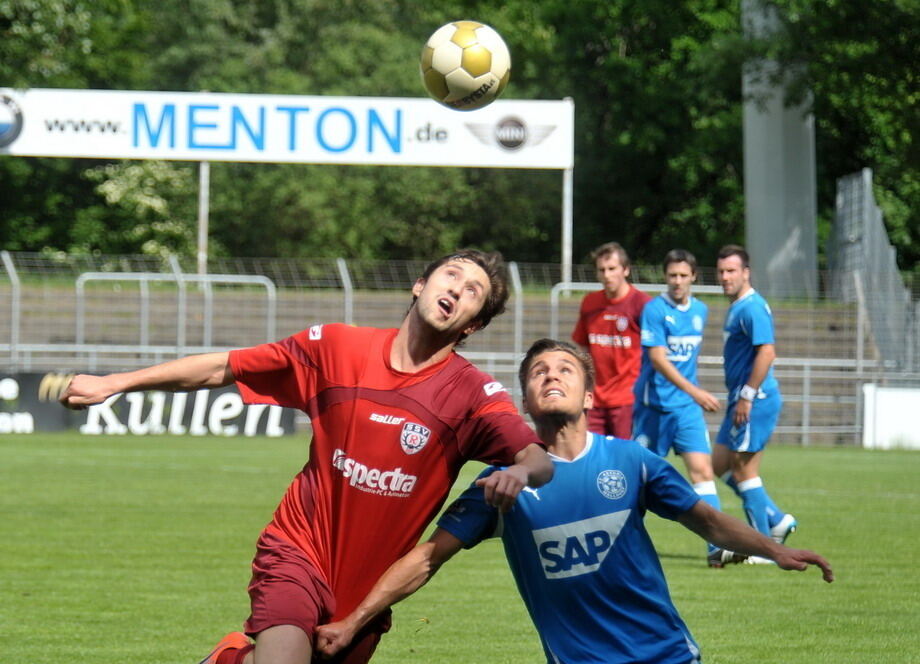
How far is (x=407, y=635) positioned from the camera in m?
7.27

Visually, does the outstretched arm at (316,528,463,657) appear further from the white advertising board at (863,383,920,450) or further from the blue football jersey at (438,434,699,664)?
the white advertising board at (863,383,920,450)

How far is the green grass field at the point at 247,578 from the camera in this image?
6.88 meters

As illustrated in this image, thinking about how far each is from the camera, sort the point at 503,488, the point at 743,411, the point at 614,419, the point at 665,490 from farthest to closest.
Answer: the point at 614,419 → the point at 743,411 → the point at 665,490 → the point at 503,488

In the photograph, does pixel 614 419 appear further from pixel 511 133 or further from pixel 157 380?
pixel 511 133

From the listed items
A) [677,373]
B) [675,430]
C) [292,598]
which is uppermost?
[677,373]

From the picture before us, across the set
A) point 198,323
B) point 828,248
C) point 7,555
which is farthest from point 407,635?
point 828,248

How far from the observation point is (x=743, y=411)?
9836 millimetres

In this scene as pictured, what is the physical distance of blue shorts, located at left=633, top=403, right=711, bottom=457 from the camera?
10539 millimetres

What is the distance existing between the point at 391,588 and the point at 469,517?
0.31 metres

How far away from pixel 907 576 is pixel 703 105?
37.1 m

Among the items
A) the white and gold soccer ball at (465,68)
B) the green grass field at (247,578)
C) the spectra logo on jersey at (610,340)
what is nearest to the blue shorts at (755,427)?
the green grass field at (247,578)

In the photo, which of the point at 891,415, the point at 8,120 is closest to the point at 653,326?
the point at 891,415

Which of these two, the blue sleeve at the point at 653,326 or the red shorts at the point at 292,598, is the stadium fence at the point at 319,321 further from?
the red shorts at the point at 292,598

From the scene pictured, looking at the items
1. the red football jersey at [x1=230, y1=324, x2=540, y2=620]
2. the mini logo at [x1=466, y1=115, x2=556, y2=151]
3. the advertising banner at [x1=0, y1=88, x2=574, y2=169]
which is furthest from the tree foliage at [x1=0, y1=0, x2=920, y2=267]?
the red football jersey at [x1=230, y1=324, x2=540, y2=620]
